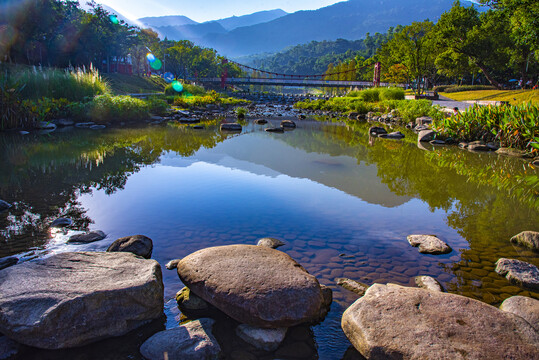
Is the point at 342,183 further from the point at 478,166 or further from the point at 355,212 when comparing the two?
the point at 478,166

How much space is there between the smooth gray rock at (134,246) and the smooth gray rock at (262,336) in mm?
1909

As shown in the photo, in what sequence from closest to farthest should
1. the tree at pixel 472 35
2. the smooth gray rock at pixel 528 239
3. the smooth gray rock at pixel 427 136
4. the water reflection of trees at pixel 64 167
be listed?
the smooth gray rock at pixel 528 239, the water reflection of trees at pixel 64 167, the smooth gray rock at pixel 427 136, the tree at pixel 472 35

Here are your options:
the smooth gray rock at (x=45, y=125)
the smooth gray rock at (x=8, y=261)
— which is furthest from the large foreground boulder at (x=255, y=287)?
the smooth gray rock at (x=45, y=125)

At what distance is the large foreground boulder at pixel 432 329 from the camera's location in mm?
2820

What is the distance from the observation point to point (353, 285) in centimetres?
417

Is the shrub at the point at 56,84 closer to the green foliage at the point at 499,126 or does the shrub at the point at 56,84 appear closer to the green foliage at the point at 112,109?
the green foliage at the point at 112,109

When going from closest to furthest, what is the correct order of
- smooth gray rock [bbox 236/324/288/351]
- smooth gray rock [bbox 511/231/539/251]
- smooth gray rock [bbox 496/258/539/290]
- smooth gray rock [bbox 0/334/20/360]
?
smooth gray rock [bbox 0/334/20/360], smooth gray rock [bbox 236/324/288/351], smooth gray rock [bbox 496/258/539/290], smooth gray rock [bbox 511/231/539/251]

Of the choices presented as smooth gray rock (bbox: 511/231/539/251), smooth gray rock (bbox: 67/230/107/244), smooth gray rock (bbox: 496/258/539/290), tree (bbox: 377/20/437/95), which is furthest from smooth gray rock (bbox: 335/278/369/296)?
tree (bbox: 377/20/437/95)

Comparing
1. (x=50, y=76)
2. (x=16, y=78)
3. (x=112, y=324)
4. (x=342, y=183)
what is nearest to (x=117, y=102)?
(x=50, y=76)

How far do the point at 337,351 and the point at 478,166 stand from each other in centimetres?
996

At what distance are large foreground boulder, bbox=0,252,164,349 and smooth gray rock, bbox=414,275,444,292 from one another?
2.85m

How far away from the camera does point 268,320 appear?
3.29 m

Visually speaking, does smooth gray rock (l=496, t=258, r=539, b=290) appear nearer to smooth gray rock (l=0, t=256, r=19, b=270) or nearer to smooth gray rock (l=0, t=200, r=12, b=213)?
smooth gray rock (l=0, t=256, r=19, b=270)

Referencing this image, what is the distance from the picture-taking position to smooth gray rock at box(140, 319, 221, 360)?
301 cm
